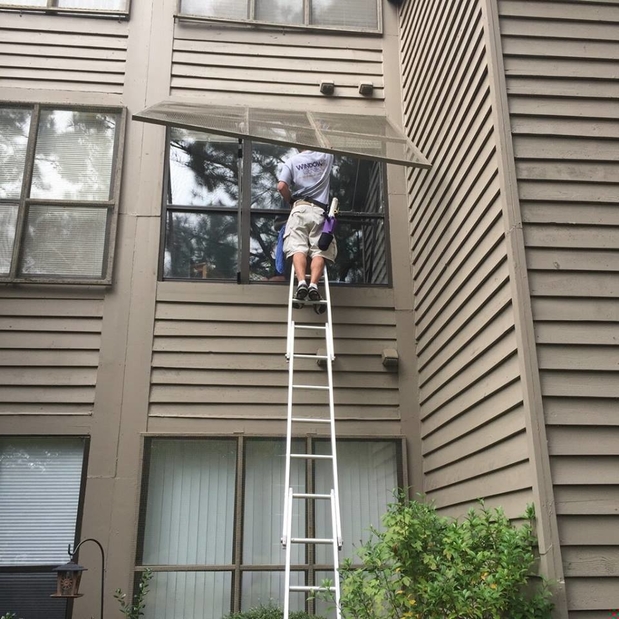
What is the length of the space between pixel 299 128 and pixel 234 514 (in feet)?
9.75

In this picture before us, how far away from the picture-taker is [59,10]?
630 cm

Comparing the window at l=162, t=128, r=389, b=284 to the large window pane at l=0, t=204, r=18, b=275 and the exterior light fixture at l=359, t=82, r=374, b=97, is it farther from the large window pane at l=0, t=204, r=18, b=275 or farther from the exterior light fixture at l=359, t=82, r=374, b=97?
the large window pane at l=0, t=204, r=18, b=275

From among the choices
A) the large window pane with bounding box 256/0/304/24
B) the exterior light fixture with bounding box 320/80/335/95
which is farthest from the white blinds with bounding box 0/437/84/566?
the large window pane with bounding box 256/0/304/24

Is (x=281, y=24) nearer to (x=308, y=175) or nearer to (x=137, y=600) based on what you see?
(x=308, y=175)

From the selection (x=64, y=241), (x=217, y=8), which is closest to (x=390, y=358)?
(x=64, y=241)

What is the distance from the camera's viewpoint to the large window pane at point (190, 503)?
4.98 metres

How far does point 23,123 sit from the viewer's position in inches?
236

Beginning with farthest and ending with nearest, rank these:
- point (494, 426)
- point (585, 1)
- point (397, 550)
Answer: point (585, 1) < point (494, 426) < point (397, 550)

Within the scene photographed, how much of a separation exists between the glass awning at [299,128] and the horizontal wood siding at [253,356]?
4.03 ft

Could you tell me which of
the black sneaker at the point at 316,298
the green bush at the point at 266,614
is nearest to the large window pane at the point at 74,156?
the black sneaker at the point at 316,298

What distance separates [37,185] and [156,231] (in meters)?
1.11

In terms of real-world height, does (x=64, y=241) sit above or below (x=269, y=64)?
below

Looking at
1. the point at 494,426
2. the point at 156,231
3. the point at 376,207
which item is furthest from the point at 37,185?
the point at 494,426

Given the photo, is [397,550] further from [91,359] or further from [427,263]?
[91,359]
